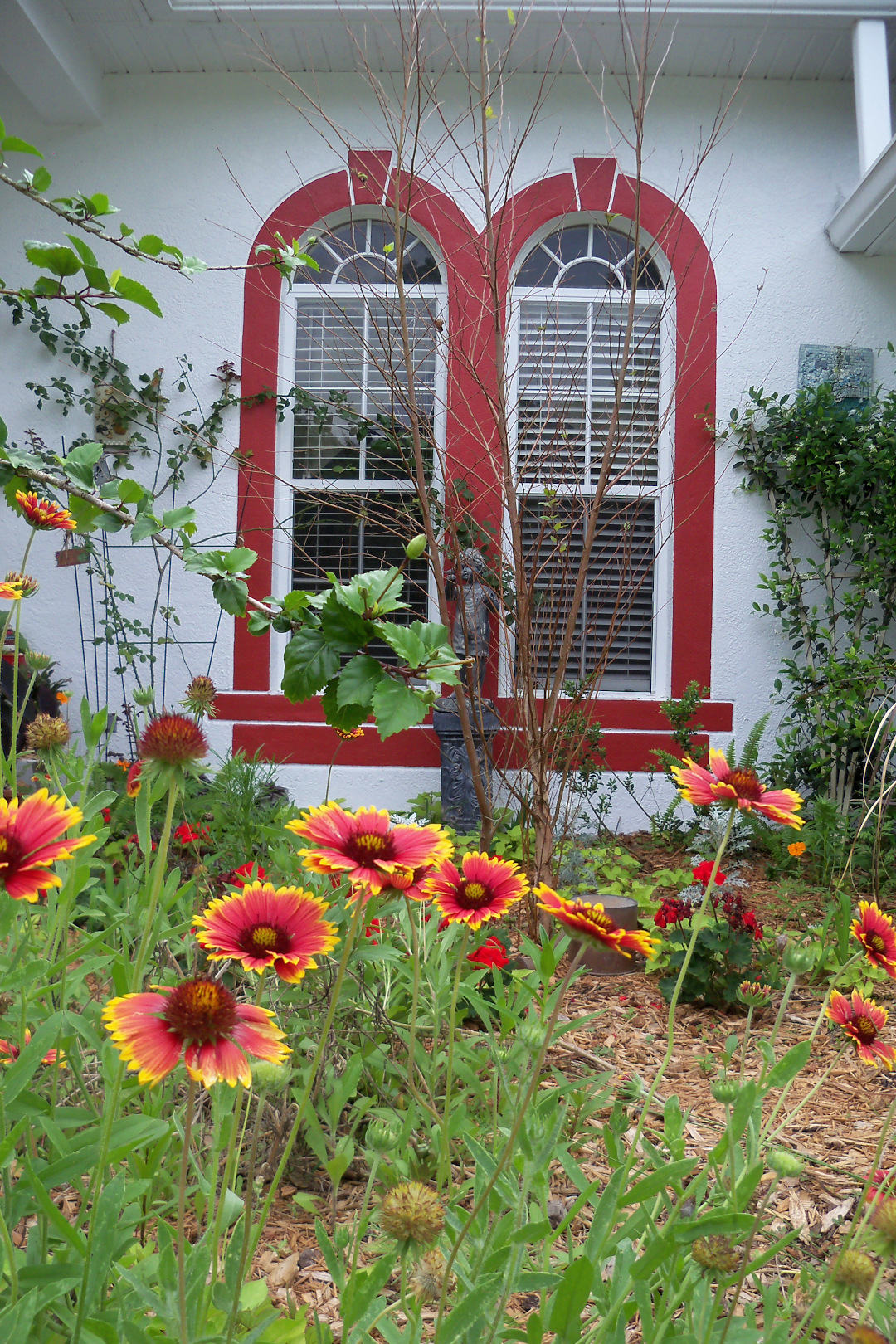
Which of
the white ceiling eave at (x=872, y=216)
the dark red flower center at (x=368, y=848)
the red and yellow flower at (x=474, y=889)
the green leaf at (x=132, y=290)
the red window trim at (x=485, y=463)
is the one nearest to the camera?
the dark red flower center at (x=368, y=848)

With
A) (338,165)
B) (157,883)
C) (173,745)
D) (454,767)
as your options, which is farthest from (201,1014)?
(338,165)

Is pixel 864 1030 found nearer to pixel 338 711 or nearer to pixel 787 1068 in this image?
pixel 787 1068

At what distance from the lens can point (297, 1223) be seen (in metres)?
1.18

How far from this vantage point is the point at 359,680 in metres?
0.69

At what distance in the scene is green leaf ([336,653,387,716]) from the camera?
0.68 metres

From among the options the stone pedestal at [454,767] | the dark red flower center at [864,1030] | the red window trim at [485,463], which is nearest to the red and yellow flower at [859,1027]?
the dark red flower center at [864,1030]

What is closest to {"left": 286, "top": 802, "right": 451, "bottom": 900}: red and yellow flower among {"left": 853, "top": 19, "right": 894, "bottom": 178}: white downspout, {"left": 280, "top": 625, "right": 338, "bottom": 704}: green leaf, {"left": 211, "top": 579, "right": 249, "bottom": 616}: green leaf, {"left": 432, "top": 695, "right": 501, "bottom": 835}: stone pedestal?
{"left": 280, "top": 625, "right": 338, "bottom": 704}: green leaf

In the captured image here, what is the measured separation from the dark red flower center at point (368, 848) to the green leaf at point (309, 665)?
119mm

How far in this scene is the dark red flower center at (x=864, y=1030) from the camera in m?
0.76

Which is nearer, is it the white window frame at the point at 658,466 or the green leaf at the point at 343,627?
the green leaf at the point at 343,627

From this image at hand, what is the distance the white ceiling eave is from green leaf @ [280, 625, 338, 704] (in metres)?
4.06

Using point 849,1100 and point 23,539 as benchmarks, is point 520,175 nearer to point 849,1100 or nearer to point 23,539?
point 23,539

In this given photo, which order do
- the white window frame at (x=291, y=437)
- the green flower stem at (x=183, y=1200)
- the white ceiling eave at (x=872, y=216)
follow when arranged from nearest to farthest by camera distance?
1. the green flower stem at (x=183, y=1200)
2. the white ceiling eave at (x=872, y=216)
3. the white window frame at (x=291, y=437)

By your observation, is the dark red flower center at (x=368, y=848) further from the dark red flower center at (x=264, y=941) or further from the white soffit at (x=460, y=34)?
the white soffit at (x=460, y=34)
